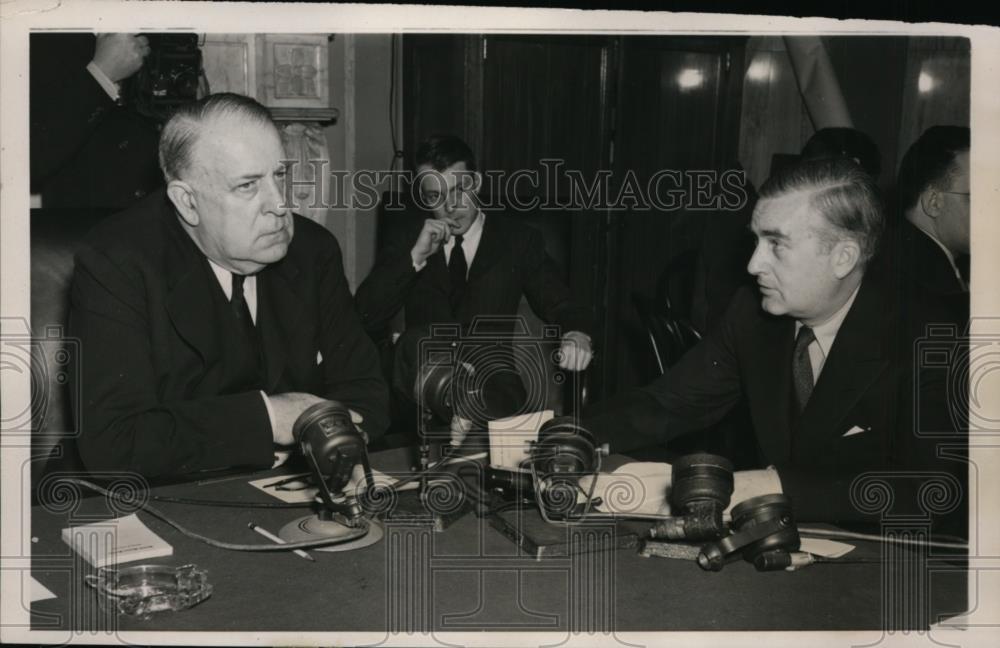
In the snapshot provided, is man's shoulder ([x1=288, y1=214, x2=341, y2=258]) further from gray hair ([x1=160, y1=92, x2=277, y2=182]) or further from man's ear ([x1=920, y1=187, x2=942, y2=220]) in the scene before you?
man's ear ([x1=920, y1=187, x2=942, y2=220])

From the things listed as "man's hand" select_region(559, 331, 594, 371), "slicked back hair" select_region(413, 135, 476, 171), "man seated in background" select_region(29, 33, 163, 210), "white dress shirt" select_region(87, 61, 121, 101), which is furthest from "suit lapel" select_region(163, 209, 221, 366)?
"man's hand" select_region(559, 331, 594, 371)

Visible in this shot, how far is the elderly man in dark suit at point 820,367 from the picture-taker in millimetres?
1885

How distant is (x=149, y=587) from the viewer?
143cm

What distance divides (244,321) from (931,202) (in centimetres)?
150

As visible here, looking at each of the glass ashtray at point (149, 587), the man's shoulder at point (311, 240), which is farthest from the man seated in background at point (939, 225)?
the glass ashtray at point (149, 587)

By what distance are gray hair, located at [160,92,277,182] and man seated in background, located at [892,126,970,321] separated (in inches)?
54.9

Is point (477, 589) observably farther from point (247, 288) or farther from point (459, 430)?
point (247, 288)

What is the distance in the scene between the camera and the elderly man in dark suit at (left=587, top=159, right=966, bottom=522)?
6.18 feet

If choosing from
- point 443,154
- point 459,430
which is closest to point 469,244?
point 443,154

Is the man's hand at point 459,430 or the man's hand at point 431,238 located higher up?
the man's hand at point 431,238

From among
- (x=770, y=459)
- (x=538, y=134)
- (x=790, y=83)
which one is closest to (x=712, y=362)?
(x=770, y=459)

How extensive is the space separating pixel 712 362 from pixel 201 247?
120 cm

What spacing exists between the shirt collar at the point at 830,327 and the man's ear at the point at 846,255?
0.05 metres

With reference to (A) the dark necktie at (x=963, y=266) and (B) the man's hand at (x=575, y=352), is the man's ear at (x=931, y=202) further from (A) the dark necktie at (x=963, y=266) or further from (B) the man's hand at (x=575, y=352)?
(B) the man's hand at (x=575, y=352)
